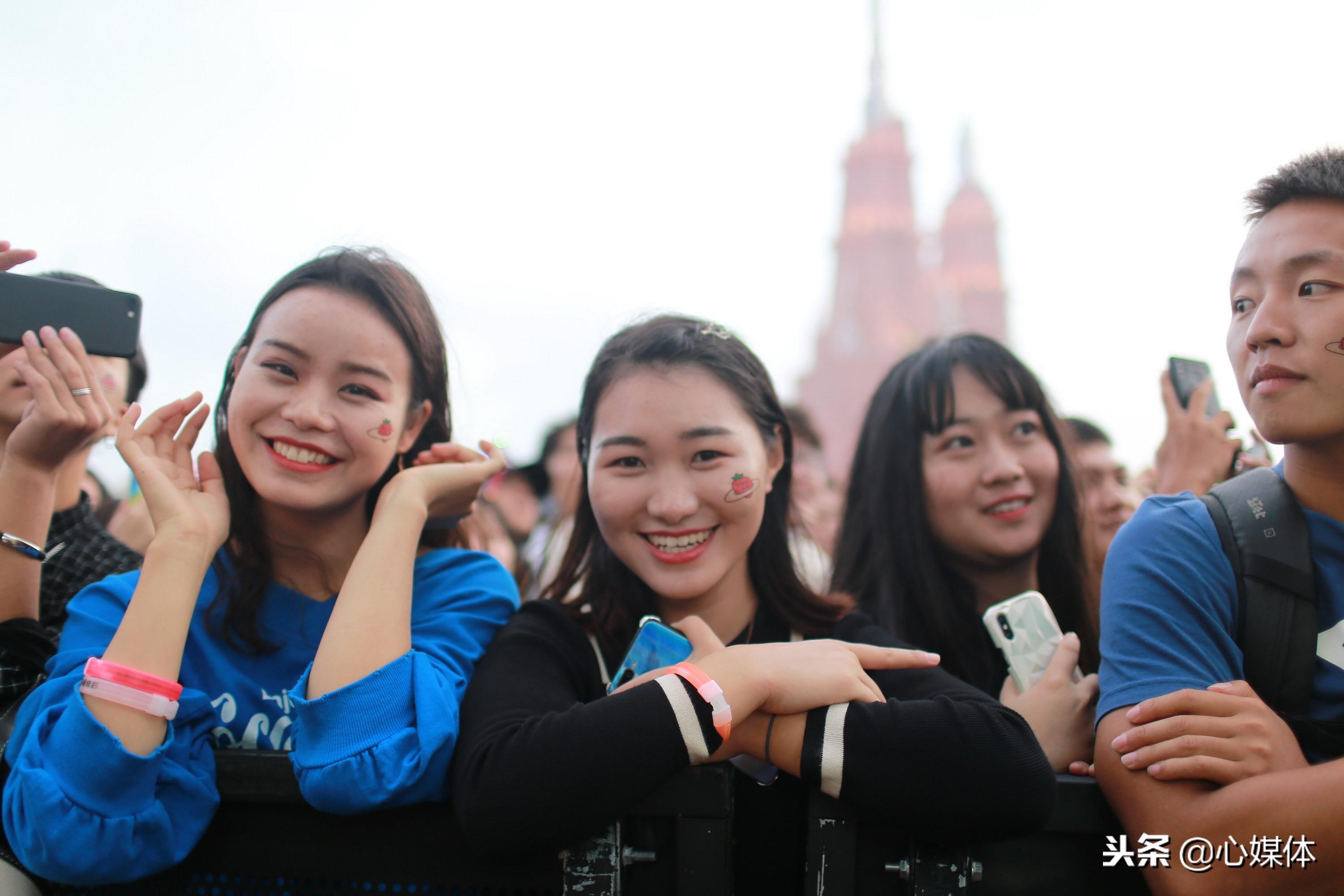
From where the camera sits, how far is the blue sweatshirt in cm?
136

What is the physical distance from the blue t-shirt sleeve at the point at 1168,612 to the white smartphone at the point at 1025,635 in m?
0.25

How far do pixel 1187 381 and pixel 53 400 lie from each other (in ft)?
9.51

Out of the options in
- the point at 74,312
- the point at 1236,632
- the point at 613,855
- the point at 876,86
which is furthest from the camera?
the point at 876,86

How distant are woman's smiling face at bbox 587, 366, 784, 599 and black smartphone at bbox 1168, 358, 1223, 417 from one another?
1460mm

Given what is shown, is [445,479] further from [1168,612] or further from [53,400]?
[1168,612]

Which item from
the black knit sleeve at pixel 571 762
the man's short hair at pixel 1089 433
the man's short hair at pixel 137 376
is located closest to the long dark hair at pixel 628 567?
the black knit sleeve at pixel 571 762

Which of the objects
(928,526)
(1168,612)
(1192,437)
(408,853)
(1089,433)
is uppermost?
(1089,433)

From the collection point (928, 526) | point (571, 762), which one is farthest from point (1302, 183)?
point (571, 762)

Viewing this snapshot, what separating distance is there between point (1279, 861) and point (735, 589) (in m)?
1.10

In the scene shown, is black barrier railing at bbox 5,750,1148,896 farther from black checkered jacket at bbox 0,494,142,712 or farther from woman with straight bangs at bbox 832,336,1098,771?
woman with straight bangs at bbox 832,336,1098,771

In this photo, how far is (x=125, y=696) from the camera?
57.0 inches

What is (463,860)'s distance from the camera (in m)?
1.36

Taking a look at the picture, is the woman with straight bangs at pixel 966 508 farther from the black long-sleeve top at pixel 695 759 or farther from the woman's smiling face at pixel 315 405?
the woman's smiling face at pixel 315 405

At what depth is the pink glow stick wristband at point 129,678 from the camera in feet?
4.78
